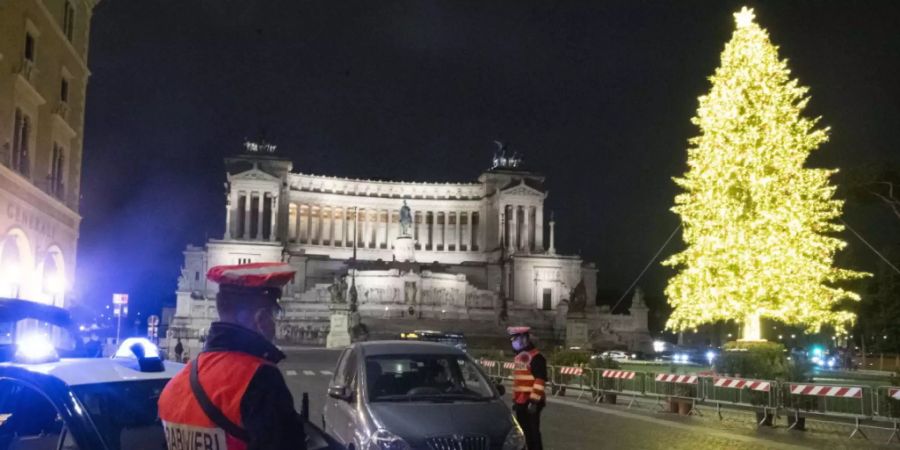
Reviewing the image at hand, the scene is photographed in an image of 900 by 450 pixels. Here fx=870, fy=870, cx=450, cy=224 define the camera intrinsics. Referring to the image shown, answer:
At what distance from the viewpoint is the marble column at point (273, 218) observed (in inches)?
3777

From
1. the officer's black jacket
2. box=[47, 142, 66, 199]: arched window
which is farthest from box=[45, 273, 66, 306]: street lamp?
the officer's black jacket

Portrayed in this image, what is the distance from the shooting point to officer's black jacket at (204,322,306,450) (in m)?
3.81

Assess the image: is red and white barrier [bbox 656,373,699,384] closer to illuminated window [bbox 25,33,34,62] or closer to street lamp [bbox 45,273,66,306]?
street lamp [bbox 45,273,66,306]

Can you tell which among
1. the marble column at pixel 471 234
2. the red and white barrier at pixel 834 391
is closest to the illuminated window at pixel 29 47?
the red and white barrier at pixel 834 391

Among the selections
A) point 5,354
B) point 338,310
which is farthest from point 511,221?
point 5,354

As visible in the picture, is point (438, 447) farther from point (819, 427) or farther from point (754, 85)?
point (754, 85)

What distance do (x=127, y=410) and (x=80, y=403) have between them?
2.88 feet

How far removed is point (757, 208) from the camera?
2798cm

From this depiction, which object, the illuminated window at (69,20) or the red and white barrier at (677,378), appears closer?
the red and white barrier at (677,378)

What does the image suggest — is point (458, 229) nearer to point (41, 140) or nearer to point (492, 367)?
point (492, 367)

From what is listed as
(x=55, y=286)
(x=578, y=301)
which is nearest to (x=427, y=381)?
(x=55, y=286)

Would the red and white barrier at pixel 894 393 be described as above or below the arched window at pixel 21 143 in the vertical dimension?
below

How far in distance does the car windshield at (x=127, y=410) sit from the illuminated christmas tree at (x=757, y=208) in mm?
24303

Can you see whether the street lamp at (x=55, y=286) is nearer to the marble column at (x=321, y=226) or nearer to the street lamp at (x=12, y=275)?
the street lamp at (x=12, y=275)
